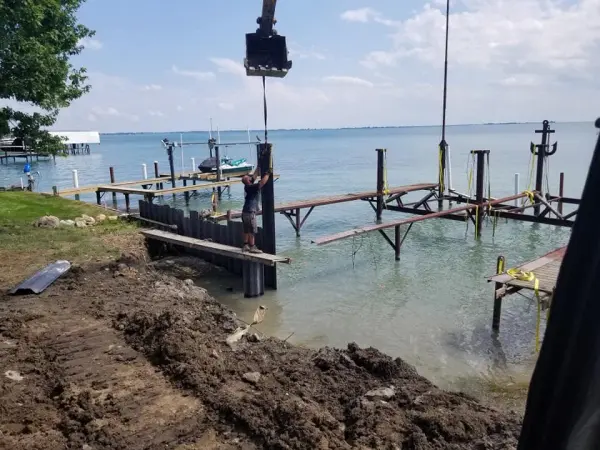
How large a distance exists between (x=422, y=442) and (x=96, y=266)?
788cm

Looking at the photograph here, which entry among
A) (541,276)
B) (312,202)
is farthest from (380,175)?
(541,276)

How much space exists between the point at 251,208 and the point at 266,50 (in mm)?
3656

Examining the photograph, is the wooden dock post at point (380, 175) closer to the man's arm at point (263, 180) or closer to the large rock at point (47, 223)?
the man's arm at point (263, 180)

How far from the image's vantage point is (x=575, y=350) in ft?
4.54

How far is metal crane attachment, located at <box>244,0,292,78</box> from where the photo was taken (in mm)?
7957

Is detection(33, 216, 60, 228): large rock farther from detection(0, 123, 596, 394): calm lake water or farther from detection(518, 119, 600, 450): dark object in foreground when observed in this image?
detection(518, 119, 600, 450): dark object in foreground

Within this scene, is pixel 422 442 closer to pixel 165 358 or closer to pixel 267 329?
pixel 165 358

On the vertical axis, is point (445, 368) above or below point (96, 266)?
below

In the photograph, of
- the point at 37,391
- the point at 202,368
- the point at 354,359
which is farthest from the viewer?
the point at 354,359

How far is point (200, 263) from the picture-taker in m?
13.2

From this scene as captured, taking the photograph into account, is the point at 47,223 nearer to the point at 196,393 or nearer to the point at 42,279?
the point at 42,279

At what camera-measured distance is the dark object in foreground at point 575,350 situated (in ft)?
4.40

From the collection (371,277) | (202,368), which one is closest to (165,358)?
(202,368)

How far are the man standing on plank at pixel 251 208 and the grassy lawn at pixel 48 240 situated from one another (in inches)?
127
